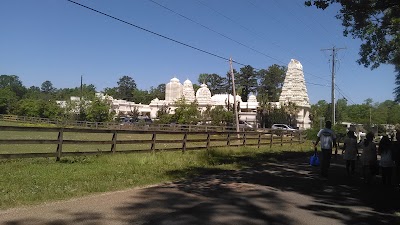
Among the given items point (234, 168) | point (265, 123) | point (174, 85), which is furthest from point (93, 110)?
point (234, 168)

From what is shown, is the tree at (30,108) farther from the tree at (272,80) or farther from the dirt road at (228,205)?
the dirt road at (228,205)

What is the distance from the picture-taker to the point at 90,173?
11047mm

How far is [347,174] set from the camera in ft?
44.7

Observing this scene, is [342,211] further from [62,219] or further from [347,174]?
[347,174]

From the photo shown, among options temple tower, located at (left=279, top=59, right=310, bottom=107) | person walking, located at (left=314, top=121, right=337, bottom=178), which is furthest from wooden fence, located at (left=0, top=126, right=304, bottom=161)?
temple tower, located at (left=279, top=59, right=310, bottom=107)

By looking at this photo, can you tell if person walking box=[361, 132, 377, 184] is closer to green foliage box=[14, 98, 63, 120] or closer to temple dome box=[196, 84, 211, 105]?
temple dome box=[196, 84, 211, 105]

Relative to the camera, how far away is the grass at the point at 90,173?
8.23m

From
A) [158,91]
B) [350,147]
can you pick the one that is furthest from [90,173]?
[158,91]

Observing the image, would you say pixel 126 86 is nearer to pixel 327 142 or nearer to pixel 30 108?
pixel 30 108

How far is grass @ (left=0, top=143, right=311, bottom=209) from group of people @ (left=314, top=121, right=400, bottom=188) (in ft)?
11.9

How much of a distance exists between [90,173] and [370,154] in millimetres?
8019

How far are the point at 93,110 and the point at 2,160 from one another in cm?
6436

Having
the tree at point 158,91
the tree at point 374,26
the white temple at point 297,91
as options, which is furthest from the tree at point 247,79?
the tree at point 374,26

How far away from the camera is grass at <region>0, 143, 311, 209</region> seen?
27.0 ft
